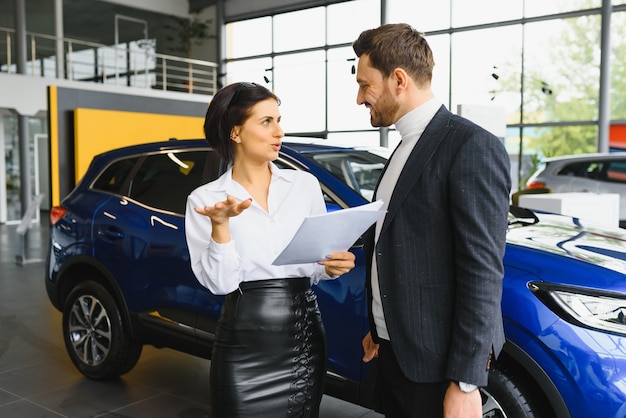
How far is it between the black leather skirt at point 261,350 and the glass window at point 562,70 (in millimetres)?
11648

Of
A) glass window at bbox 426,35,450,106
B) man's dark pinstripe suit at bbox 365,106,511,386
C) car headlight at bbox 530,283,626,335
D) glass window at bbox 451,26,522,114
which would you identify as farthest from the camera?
glass window at bbox 426,35,450,106

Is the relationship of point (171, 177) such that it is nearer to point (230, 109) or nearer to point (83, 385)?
point (83, 385)

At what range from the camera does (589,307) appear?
6.84ft

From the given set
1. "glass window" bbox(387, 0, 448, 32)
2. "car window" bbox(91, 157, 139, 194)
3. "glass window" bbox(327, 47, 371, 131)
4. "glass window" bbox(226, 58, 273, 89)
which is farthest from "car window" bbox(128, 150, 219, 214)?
"glass window" bbox(226, 58, 273, 89)

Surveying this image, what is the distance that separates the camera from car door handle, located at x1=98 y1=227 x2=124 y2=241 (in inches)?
140

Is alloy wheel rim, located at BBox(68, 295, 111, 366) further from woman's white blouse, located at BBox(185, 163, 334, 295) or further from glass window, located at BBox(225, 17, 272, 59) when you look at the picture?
glass window, located at BBox(225, 17, 272, 59)

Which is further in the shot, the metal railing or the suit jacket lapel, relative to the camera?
the metal railing

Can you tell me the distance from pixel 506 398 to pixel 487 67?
12008 mm

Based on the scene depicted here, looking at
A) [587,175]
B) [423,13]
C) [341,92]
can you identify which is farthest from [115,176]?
[341,92]

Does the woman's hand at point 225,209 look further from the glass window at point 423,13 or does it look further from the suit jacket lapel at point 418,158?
the glass window at point 423,13

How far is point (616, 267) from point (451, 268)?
1.11m

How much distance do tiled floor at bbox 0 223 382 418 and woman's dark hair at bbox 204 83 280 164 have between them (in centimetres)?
193

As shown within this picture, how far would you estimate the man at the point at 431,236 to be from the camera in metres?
1.36

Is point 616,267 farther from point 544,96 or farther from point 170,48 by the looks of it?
point 170,48
